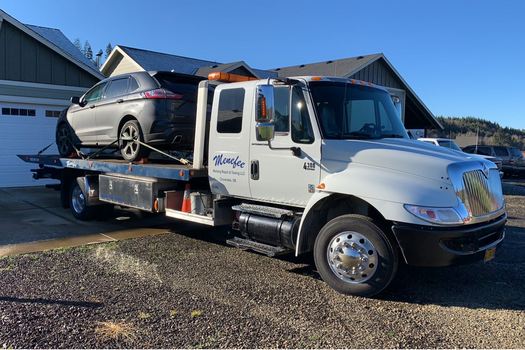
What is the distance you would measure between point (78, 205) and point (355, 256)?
6.74m

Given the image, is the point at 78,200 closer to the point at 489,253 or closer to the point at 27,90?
the point at 27,90

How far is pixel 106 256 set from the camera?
6.77 m

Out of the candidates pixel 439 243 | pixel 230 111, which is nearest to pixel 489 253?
pixel 439 243

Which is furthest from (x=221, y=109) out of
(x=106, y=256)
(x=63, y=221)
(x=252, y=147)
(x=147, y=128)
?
(x=63, y=221)

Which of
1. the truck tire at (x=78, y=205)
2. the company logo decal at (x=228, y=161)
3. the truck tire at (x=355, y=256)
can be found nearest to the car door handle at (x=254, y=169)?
the company logo decal at (x=228, y=161)

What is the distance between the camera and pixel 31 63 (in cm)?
1467

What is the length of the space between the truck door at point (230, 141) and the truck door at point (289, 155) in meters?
0.19

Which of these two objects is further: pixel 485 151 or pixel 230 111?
pixel 485 151

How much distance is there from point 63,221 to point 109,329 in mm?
5941

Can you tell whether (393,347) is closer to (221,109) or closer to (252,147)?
(252,147)

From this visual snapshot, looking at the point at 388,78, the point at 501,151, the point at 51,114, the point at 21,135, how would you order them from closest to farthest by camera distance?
the point at 21,135, the point at 51,114, the point at 388,78, the point at 501,151

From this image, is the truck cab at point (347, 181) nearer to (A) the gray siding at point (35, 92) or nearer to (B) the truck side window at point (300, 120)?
(B) the truck side window at point (300, 120)

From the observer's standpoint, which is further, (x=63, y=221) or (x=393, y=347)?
(x=63, y=221)

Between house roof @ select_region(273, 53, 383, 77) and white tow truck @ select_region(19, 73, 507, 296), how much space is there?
1467 centimetres
